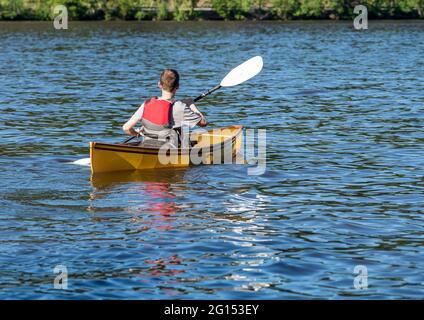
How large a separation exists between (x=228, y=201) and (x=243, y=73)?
5.90 m

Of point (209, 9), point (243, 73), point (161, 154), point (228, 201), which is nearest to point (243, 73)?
point (243, 73)

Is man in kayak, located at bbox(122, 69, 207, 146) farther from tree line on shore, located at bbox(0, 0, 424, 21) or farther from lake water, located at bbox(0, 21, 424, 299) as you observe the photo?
tree line on shore, located at bbox(0, 0, 424, 21)

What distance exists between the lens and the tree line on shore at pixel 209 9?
278ft

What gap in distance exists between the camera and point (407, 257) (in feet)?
39.3

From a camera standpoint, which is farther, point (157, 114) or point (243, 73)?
point (243, 73)

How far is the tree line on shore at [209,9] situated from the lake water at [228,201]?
169 ft

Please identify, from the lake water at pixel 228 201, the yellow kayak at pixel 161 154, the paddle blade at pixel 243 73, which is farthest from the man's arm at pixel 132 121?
the paddle blade at pixel 243 73

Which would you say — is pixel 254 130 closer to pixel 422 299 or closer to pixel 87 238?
pixel 87 238

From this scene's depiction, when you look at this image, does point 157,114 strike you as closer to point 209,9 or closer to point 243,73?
point 243,73

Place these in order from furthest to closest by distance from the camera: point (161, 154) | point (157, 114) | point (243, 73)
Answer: point (243, 73) → point (161, 154) → point (157, 114)

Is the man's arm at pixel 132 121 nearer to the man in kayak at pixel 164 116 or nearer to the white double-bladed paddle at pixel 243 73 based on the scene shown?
the man in kayak at pixel 164 116

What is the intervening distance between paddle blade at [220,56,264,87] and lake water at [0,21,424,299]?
1.65m

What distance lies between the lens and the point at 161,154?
683 inches
